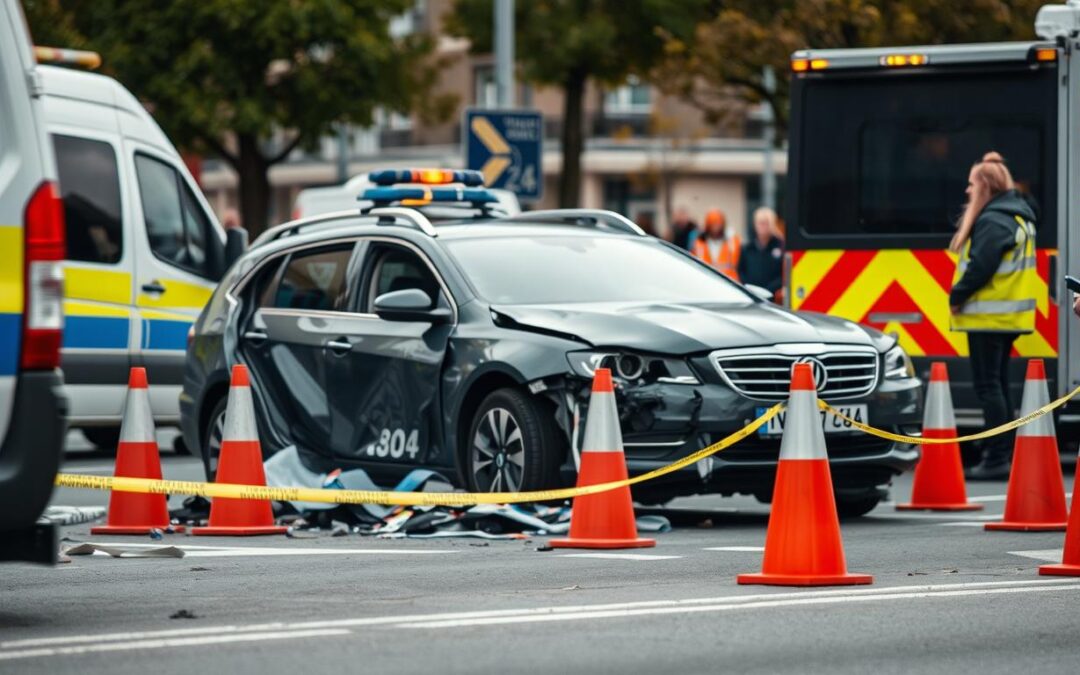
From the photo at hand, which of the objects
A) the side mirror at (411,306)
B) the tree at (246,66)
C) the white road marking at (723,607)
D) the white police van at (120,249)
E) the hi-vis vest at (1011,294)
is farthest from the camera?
the tree at (246,66)

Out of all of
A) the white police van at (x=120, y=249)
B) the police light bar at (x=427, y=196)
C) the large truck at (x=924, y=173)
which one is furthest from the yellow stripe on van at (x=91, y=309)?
the large truck at (x=924, y=173)

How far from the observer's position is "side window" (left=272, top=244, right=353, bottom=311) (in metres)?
12.5

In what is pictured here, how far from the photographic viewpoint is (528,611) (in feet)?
24.6

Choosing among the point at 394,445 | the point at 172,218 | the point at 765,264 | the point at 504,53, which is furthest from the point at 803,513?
the point at 504,53

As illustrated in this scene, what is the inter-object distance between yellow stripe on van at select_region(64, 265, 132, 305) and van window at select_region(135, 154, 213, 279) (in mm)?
446

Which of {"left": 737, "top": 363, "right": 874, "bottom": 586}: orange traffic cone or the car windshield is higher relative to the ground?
the car windshield

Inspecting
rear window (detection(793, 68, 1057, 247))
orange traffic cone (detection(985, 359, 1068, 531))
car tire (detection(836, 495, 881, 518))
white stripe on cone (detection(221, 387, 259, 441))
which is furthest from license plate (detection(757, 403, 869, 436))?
rear window (detection(793, 68, 1057, 247))

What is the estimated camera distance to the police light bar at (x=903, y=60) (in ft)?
51.1

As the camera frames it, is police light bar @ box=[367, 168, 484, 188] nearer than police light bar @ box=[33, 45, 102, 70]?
No

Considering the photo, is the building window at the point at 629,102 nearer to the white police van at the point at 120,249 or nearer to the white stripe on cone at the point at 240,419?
the white police van at the point at 120,249

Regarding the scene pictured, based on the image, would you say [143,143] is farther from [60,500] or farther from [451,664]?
[451,664]

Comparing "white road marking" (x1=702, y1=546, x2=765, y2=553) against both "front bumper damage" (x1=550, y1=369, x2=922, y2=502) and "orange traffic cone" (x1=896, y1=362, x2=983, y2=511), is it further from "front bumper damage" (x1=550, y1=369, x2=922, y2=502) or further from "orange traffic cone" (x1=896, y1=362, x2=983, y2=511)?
"orange traffic cone" (x1=896, y1=362, x2=983, y2=511)

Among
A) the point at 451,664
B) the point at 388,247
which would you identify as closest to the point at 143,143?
the point at 388,247

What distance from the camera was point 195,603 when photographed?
7793 millimetres
